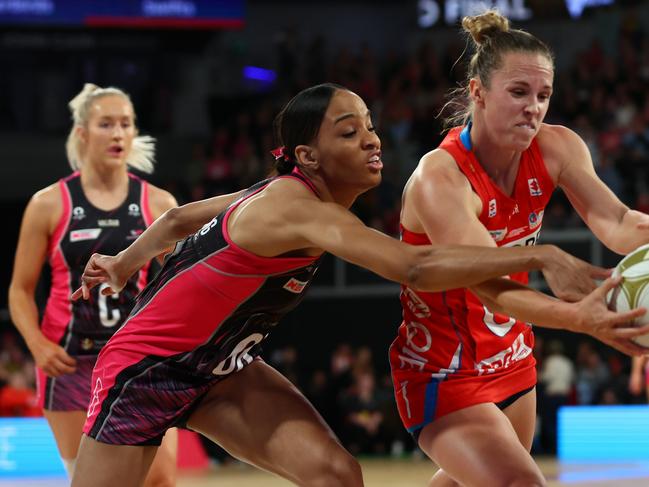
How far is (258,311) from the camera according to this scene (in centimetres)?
335

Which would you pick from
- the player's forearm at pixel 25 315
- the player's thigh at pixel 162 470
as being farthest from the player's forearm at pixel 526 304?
the player's forearm at pixel 25 315

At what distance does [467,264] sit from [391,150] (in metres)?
10.6

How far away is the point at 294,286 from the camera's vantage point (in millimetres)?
3330

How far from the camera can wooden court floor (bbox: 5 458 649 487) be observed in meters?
8.05

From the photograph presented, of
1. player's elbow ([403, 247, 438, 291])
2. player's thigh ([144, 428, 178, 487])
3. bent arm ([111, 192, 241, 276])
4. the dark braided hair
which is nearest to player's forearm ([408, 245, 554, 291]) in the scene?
player's elbow ([403, 247, 438, 291])

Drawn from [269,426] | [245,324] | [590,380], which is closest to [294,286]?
[245,324]

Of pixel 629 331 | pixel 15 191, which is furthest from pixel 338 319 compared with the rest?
pixel 629 331

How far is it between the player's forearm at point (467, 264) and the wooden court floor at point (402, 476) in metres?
5.28

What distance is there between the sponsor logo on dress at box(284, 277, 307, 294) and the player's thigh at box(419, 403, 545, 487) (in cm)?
65

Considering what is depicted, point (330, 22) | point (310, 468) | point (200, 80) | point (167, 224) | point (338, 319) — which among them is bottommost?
point (338, 319)

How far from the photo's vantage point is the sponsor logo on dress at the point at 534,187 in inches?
139

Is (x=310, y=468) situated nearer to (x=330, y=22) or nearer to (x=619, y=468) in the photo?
(x=619, y=468)

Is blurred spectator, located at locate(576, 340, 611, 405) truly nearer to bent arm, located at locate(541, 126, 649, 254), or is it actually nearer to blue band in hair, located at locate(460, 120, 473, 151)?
bent arm, located at locate(541, 126, 649, 254)

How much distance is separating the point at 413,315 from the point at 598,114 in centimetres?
1019
